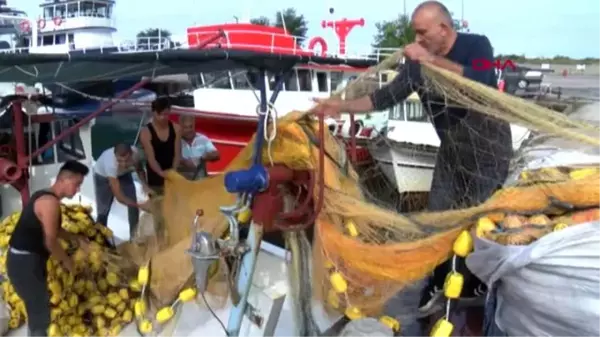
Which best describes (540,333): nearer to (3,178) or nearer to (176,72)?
(176,72)

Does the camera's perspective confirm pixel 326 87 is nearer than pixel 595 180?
No

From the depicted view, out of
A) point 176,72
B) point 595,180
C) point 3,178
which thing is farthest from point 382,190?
point 3,178

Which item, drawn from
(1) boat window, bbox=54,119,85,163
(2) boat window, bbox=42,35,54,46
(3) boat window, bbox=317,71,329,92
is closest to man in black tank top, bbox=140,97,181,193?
(1) boat window, bbox=54,119,85,163

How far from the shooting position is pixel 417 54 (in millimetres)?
2971

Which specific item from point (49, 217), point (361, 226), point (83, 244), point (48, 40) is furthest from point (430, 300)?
point (48, 40)

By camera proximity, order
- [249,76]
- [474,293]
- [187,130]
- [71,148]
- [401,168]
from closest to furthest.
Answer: [474,293] < [249,76] < [401,168] < [187,130] < [71,148]

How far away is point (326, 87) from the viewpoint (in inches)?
526

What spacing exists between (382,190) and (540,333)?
6.49 ft

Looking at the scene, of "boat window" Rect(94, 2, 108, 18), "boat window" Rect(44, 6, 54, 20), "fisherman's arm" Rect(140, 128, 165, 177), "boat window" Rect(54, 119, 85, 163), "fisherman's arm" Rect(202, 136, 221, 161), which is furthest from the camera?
"boat window" Rect(94, 2, 108, 18)

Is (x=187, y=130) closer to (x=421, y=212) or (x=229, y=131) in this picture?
(x=421, y=212)

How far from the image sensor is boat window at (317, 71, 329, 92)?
1324 centimetres

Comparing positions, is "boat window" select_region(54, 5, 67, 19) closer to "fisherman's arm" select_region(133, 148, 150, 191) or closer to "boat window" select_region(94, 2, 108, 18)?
"boat window" select_region(94, 2, 108, 18)

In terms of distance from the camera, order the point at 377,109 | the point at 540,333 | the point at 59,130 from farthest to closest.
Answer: the point at 59,130, the point at 377,109, the point at 540,333

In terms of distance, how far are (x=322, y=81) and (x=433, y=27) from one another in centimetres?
1030
